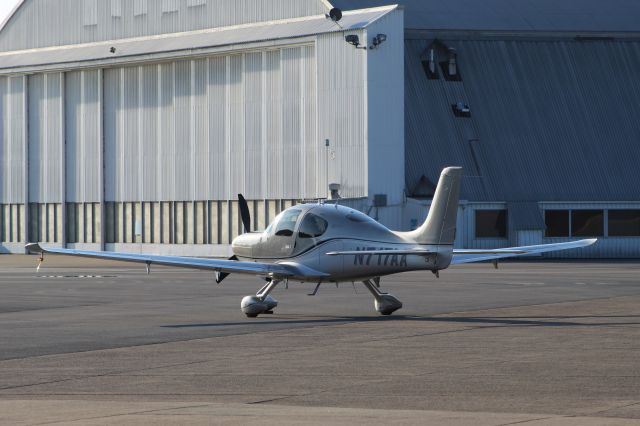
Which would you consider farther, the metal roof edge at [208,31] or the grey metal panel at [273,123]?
the grey metal panel at [273,123]

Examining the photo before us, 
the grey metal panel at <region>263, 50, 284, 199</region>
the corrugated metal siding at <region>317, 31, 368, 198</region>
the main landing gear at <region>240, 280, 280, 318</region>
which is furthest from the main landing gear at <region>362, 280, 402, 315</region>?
the grey metal panel at <region>263, 50, 284, 199</region>

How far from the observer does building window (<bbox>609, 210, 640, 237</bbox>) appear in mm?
76625

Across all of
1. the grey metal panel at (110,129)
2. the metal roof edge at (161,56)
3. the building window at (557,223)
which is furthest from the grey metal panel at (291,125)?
the grey metal panel at (110,129)

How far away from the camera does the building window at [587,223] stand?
76.4 m

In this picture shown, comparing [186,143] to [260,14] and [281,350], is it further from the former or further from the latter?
[281,350]

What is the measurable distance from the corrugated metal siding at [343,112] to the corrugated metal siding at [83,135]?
→ 20.9 metres

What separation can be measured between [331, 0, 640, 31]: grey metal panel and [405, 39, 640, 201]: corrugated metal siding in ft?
7.94

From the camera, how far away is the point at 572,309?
Answer: 3312 cm

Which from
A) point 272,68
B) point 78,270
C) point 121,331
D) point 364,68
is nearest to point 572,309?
point 121,331

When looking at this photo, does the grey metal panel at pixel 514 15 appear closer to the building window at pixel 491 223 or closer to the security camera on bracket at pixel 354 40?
the security camera on bracket at pixel 354 40

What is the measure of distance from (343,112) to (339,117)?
0.43 m

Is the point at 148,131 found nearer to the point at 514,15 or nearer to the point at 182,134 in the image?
the point at 182,134

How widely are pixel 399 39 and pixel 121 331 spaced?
48851 millimetres

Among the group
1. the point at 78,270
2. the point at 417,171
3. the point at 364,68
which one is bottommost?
the point at 78,270
